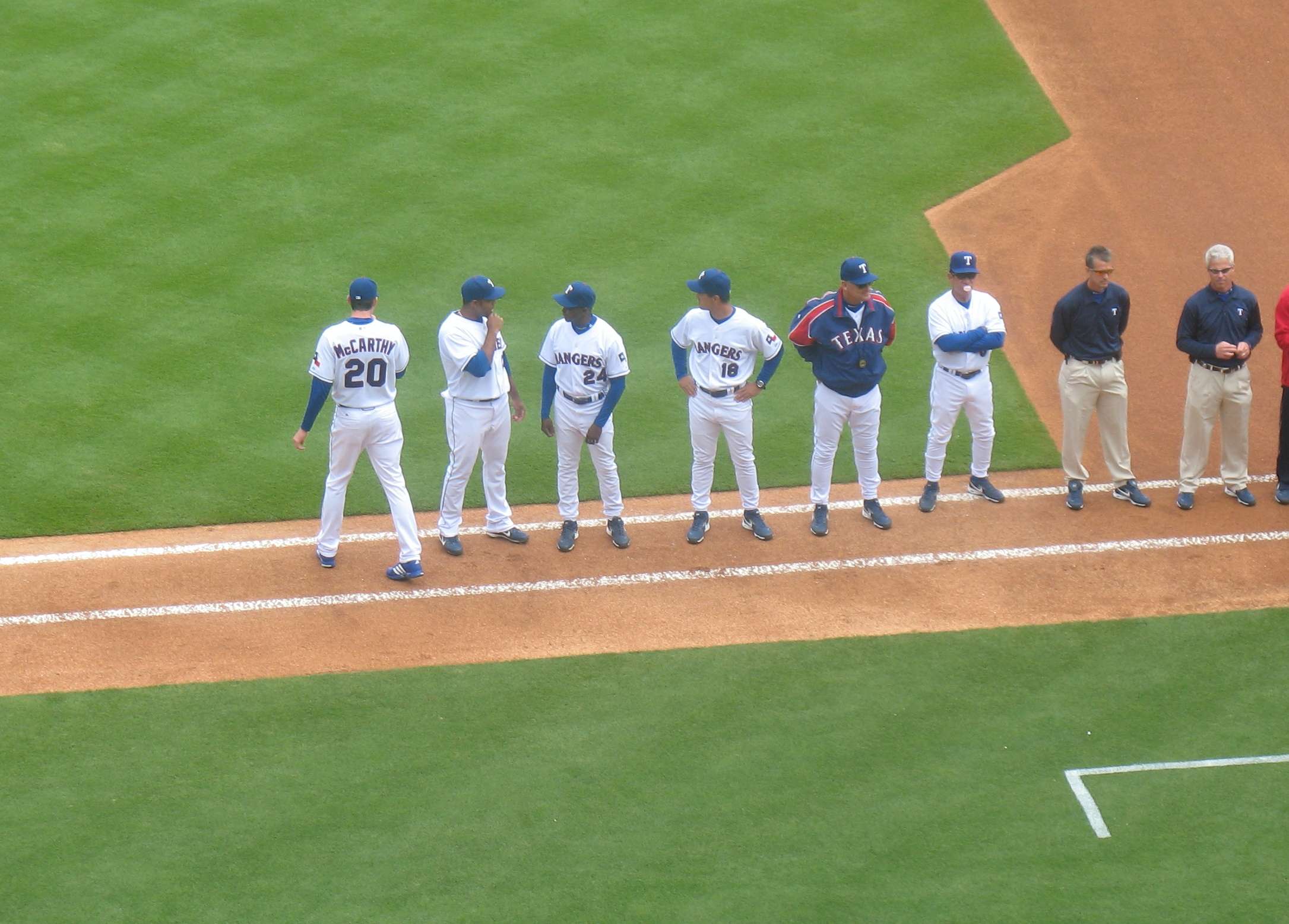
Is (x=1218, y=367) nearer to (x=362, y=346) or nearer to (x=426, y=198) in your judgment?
(x=362, y=346)

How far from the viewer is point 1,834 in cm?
712

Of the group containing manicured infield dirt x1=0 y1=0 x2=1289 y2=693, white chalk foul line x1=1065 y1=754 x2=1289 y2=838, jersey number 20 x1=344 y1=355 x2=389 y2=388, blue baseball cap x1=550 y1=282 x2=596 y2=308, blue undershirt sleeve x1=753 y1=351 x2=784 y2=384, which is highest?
blue baseball cap x1=550 y1=282 x2=596 y2=308

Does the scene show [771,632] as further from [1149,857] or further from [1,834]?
[1,834]

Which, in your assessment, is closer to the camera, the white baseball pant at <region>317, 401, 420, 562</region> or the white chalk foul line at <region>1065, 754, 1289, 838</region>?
the white chalk foul line at <region>1065, 754, 1289, 838</region>

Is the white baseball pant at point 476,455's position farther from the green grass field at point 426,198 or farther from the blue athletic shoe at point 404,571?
the green grass field at point 426,198

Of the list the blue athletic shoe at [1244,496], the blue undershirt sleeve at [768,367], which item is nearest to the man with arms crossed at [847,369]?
the blue undershirt sleeve at [768,367]

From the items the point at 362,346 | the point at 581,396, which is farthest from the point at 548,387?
the point at 362,346

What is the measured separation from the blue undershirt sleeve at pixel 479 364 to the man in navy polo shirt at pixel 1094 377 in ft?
12.7

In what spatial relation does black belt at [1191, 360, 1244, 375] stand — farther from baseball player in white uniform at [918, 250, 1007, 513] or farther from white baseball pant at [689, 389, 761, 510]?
white baseball pant at [689, 389, 761, 510]

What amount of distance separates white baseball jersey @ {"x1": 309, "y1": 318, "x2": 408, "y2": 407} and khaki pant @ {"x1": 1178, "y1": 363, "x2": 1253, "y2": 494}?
528 cm

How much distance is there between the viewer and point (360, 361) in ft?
28.6

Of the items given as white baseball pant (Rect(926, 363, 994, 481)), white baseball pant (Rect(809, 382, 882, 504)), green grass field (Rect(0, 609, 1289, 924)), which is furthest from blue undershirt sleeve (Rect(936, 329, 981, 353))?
green grass field (Rect(0, 609, 1289, 924))

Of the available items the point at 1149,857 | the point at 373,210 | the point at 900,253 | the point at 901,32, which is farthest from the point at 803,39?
the point at 1149,857

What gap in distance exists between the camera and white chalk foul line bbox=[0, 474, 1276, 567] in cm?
938
